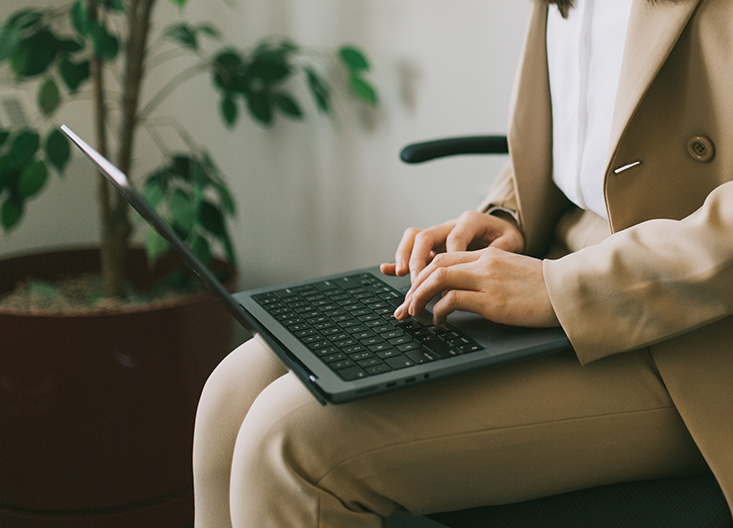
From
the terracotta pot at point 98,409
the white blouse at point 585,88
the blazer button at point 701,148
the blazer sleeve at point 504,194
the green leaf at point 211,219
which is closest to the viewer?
the blazer button at point 701,148

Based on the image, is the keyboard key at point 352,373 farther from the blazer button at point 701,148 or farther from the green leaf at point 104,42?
the green leaf at point 104,42

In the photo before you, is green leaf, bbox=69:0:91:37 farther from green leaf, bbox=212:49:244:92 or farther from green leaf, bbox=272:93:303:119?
green leaf, bbox=272:93:303:119

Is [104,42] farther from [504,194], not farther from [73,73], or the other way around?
[504,194]

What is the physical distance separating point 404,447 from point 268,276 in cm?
152

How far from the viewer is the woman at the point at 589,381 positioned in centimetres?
63

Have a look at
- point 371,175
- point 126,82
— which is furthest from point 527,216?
point 126,82

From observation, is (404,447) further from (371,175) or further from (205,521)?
(371,175)

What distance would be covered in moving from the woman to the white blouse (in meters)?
0.04

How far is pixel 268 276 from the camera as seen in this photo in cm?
211

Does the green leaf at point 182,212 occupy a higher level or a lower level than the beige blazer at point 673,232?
lower

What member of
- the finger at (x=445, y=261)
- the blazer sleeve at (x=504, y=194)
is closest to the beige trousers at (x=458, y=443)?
the finger at (x=445, y=261)

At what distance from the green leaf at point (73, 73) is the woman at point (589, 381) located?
898 millimetres

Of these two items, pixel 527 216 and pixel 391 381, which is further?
pixel 527 216

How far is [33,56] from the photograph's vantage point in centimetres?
136
